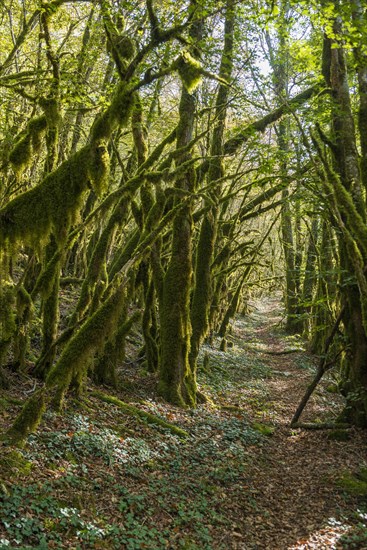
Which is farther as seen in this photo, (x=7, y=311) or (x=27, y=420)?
(x=7, y=311)

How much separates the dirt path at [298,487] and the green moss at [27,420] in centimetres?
316

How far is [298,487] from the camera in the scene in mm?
8023

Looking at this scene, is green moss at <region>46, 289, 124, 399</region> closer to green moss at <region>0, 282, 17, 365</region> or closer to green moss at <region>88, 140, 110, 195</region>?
green moss at <region>0, 282, 17, 365</region>

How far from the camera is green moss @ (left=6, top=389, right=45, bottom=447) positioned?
6.22 metres

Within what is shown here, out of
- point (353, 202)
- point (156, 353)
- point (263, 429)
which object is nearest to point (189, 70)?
point (353, 202)

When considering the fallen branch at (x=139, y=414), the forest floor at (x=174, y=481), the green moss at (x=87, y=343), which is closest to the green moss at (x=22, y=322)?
the forest floor at (x=174, y=481)

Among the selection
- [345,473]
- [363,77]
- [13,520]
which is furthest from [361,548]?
[363,77]

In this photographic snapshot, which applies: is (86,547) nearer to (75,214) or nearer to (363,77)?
(75,214)

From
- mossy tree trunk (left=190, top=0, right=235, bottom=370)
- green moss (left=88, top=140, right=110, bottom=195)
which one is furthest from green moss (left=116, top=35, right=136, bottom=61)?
mossy tree trunk (left=190, top=0, right=235, bottom=370)

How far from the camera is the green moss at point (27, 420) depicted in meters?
6.22

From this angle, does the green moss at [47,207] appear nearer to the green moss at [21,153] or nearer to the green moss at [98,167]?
the green moss at [98,167]

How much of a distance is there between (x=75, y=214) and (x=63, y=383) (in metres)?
2.50

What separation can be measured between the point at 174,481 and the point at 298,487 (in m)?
2.25

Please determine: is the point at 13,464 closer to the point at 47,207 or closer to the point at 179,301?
the point at 47,207
